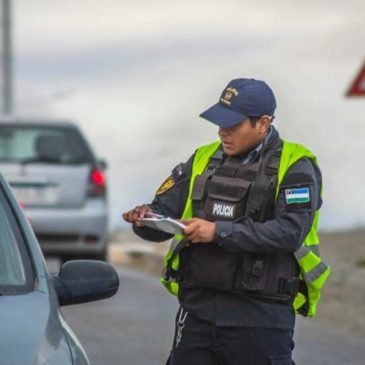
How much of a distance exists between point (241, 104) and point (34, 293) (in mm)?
1071

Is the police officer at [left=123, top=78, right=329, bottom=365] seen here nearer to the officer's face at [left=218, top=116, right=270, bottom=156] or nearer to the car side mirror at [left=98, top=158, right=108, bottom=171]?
the officer's face at [left=218, top=116, right=270, bottom=156]

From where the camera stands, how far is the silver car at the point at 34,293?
4.85 metres

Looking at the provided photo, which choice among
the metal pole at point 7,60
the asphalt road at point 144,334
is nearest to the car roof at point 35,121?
the asphalt road at point 144,334

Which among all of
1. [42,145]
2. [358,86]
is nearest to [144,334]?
[358,86]

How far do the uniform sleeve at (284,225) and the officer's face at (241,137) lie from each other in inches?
6.9

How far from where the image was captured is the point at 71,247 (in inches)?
617

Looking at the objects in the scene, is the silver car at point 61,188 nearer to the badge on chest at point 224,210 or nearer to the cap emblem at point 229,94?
the cap emblem at point 229,94

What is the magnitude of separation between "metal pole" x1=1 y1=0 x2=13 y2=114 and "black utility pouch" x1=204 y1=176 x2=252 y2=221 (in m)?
16.7

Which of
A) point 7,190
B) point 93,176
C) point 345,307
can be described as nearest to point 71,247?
point 93,176

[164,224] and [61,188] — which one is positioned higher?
[164,224]

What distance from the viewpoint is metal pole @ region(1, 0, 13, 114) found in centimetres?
2219

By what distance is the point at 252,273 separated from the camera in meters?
5.67

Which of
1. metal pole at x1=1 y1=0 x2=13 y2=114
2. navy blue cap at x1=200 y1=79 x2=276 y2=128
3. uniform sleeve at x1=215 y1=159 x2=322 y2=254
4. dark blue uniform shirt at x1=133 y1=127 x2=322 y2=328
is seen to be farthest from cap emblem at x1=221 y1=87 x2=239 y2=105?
metal pole at x1=1 y1=0 x2=13 y2=114

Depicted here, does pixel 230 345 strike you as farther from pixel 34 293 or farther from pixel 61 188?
pixel 61 188
